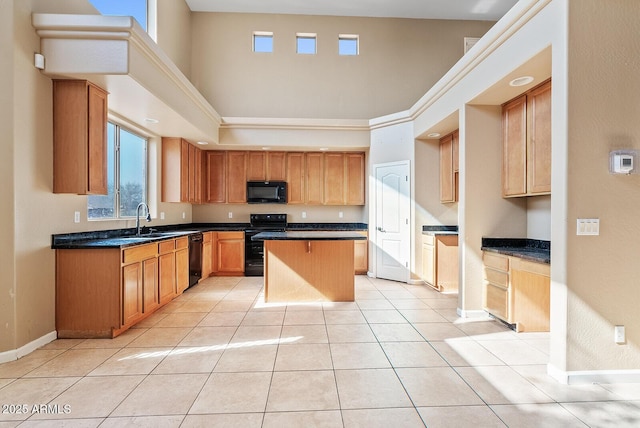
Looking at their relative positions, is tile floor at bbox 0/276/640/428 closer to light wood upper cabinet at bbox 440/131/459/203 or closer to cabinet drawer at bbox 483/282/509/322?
cabinet drawer at bbox 483/282/509/322

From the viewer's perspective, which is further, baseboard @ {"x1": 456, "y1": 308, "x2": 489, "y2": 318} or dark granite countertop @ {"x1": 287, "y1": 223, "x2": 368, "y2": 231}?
dark granite countertop @ {"x1": 287, "y1": 223, "x2": 368, "y2": 231}

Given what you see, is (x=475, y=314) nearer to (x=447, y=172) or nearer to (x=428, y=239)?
(x=428, y=239)

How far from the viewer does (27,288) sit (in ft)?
9.23

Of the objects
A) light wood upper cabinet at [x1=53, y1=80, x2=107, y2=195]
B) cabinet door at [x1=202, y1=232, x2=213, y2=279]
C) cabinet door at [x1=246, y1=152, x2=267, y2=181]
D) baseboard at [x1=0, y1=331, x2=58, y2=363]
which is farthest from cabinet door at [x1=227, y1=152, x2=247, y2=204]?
baseboard at [x1=0, y1=331, x2=58, y2=363]

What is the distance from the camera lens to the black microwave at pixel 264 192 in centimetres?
646

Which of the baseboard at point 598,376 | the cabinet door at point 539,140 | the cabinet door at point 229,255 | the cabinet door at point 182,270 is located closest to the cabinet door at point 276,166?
the cabinet door at point 229,255

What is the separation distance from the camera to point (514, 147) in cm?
346

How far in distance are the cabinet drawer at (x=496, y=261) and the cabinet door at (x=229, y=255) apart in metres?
4.16

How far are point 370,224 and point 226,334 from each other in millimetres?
3512

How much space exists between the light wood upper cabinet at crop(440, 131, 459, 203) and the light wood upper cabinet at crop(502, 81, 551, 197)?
1.27m

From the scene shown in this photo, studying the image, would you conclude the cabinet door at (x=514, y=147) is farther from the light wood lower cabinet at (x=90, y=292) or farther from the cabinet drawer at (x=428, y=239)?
the light wood lower cabinet at (x=90, y=292)

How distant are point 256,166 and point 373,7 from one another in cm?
387

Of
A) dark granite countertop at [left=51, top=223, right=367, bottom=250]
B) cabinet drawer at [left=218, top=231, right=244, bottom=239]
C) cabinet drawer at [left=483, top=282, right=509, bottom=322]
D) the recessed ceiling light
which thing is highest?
the recessed ceiling light

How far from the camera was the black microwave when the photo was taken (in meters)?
6.46
